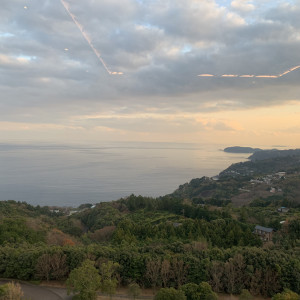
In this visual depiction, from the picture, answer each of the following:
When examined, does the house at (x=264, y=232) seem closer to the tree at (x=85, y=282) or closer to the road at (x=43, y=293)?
the tree at (x=85, y=282)

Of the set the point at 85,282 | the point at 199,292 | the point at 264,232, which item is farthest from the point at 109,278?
the point at 264,232

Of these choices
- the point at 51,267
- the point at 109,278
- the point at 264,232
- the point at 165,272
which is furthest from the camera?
the point at 264,232

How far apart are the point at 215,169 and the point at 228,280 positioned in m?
65.0

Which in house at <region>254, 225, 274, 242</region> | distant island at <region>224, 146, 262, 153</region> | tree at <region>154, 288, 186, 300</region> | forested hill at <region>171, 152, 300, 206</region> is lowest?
forested hill at <region>171, 152, 300, 206</region>

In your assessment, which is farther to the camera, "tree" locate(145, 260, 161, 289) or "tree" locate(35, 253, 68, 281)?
"tree" locate(35, 253, 68, 281)

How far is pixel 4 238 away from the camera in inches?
494

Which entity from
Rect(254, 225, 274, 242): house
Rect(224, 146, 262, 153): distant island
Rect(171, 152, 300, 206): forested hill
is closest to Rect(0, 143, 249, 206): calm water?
Rect(171, 152, 300, 206): forested hill

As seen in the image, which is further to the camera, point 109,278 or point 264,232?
point 264,232

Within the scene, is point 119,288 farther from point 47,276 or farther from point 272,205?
point 272,205

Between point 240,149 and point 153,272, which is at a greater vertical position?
point 240,149

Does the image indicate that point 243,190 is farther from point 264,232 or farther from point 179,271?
point 179,271

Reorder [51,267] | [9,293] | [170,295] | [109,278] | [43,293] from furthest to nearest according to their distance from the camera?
1. [51,267]
2. [43,293]
3. [109,278]
4. [170,295]
5. [9,293]

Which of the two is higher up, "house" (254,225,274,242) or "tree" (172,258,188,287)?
"tree" (172,258,188,287)

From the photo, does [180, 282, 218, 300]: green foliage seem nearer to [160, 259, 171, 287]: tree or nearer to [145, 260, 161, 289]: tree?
[160, 259, 171, 287]: tree
